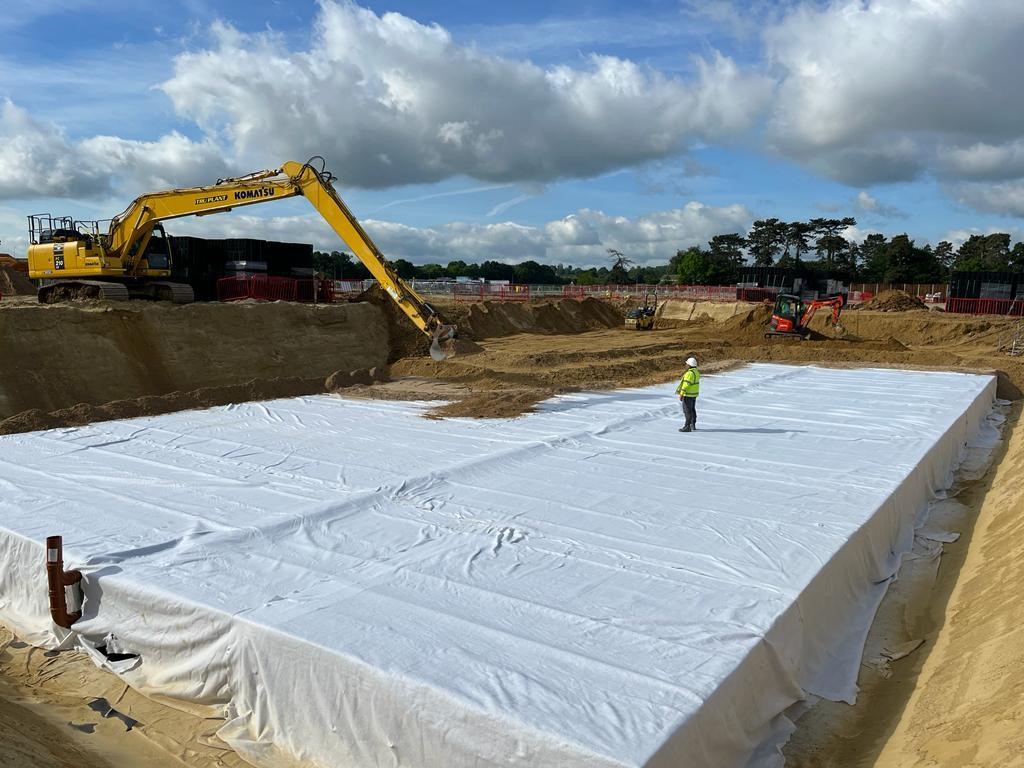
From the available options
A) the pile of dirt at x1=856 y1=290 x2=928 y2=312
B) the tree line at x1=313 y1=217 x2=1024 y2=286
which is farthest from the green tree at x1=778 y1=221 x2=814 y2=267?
the pile of dirt at x1=856 y1=290 x2=928 y2=312

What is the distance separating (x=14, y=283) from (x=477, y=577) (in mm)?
29016

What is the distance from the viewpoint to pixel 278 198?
1547 centimetres

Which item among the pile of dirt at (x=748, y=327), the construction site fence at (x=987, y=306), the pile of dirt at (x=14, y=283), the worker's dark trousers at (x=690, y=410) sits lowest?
the worker's dark trousers at (x=690, y=410)

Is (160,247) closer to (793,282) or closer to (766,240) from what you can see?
(793,282)

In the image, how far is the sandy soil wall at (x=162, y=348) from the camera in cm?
1402

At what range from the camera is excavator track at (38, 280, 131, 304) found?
1712cm

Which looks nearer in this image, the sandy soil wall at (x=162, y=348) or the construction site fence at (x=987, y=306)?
the sandy soil wall at (x=162, y=348)

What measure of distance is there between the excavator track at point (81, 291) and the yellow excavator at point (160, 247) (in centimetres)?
2

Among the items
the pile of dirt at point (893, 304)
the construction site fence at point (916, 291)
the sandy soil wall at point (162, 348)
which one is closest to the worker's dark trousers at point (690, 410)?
the sandy soil wall at point (162, 348)

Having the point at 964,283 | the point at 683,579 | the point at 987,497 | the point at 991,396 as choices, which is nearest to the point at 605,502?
the point at 683,579

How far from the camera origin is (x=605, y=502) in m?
7.03

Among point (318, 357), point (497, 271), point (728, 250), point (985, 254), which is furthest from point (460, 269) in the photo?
point (318, 357)

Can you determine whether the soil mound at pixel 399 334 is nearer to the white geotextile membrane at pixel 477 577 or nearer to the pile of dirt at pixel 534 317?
the pile of dirt at pixel 534 317

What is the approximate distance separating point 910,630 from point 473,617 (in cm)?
367
